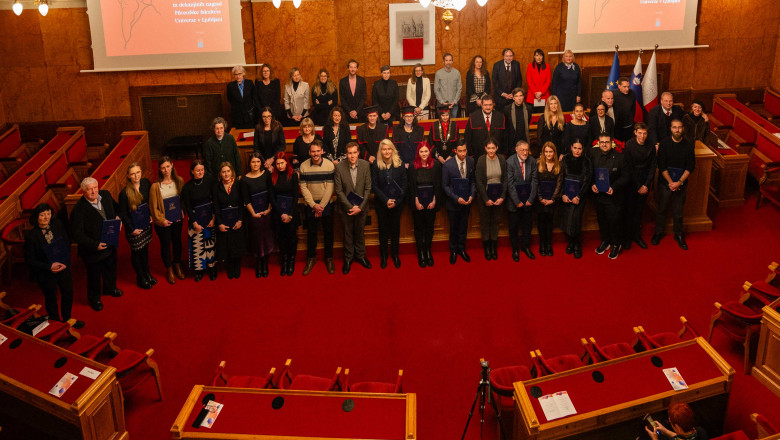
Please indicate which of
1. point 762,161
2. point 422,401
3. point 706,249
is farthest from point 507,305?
point 762,161

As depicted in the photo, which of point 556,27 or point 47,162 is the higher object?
point 556,27

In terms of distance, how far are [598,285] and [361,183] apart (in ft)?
8.93

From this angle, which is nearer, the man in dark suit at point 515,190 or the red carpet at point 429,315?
the red carpet at point 429,315

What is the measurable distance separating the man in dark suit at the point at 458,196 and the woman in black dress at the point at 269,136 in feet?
6.59

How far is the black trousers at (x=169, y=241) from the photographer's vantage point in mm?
7070

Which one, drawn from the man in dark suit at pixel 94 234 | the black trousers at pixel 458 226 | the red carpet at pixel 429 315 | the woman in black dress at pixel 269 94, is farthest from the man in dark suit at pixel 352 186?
the woman in black dress at pixel 269 94

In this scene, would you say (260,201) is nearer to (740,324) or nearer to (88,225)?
(88,225)

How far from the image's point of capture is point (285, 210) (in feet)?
23.2

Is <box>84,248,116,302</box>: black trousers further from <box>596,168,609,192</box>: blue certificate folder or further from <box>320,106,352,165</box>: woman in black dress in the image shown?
<box>596,168,609,192</box>: blue certificate folder

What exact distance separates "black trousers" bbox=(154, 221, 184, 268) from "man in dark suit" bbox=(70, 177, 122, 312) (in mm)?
520

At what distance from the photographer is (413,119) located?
304 inches

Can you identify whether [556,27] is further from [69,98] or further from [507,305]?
[69,98]

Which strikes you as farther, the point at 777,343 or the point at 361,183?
the point at 361,183

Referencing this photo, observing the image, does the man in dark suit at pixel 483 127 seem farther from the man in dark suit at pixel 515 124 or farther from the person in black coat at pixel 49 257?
the person in black coat at pixel 49 257
